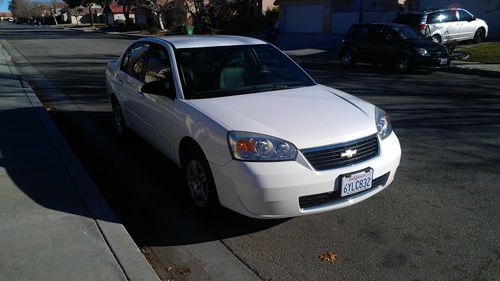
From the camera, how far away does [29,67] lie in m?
16.6

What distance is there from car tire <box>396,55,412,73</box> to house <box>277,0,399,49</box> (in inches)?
437

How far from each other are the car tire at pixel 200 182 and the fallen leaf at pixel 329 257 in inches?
38.4

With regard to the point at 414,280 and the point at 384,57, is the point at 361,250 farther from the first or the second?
the point at 384,57

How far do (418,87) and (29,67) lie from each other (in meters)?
13.8

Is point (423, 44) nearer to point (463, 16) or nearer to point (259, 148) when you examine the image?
point (463, 16)

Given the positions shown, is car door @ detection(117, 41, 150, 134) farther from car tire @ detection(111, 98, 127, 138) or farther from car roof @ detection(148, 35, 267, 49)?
car roof @ detection(148, 35, 267, 49)

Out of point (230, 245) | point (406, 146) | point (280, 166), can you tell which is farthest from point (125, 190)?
point (406, 146)

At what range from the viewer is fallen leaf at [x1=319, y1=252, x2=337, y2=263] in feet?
11.0

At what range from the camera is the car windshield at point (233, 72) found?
4383 mm

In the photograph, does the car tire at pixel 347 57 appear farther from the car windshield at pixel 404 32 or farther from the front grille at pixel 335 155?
the front grille at pixel 335 155

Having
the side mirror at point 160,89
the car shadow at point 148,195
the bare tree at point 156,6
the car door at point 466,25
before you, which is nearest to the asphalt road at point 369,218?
the car shadow at point 148,195

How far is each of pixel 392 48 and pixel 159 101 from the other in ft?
36.8

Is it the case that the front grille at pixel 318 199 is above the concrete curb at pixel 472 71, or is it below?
above

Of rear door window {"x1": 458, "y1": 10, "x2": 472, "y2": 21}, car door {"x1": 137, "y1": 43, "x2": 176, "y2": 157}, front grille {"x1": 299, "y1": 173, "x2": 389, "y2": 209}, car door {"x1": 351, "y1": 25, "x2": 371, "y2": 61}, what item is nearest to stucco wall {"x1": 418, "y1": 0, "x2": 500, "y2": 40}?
rear door window {"x1": 458, "y1": 10, "x2": 472, "y2": 21}
